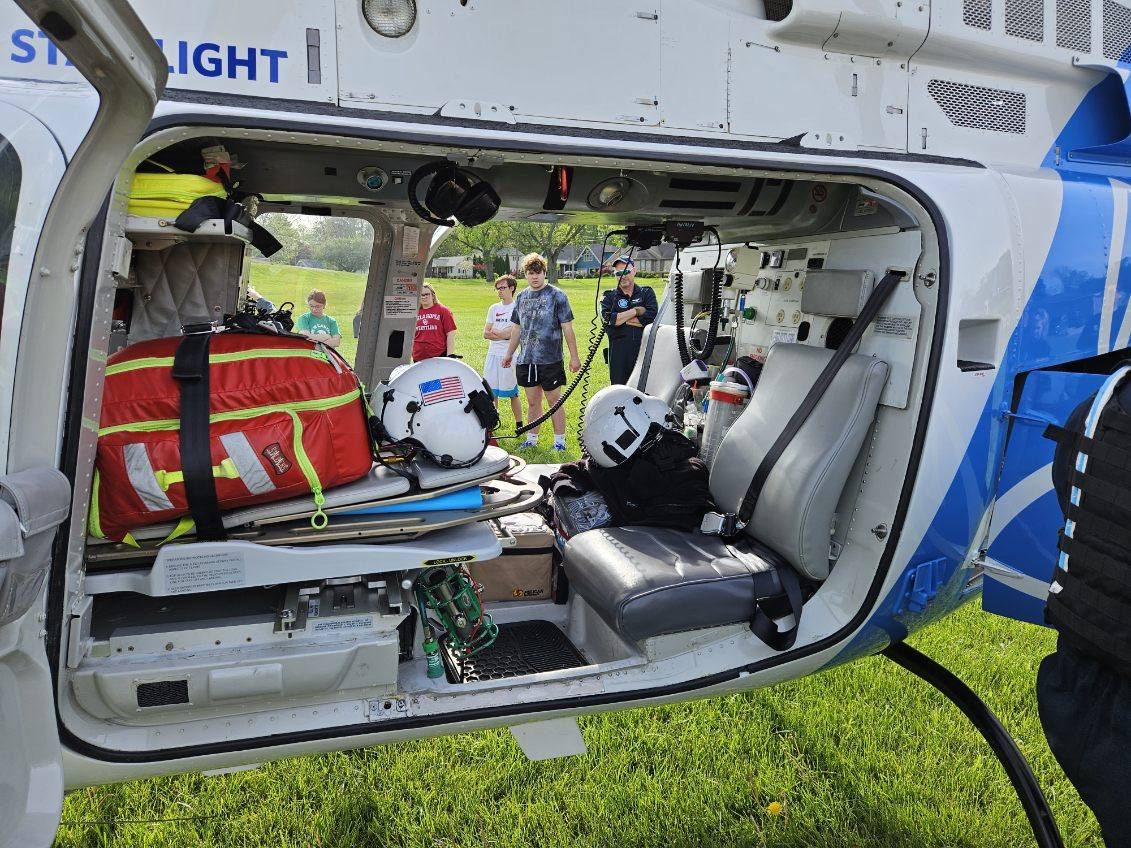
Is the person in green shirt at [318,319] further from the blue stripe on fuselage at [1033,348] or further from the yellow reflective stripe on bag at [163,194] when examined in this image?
the blue stripe on fuselage at [1033,348]

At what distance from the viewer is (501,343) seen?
790 cm

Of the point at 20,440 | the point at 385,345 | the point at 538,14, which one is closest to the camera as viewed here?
the point at 20,440

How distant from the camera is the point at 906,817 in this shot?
8.93ft

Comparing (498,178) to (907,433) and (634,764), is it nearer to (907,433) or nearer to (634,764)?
(907,433)

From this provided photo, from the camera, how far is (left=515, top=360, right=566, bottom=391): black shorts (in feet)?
24.0

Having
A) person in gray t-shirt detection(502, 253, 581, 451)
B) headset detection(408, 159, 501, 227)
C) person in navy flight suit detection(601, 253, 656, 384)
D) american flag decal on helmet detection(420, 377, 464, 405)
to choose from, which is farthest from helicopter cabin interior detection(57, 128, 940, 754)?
person in navy flight suit detection(601, 253, 656, 384)

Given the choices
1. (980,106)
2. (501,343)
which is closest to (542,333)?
(501,343)

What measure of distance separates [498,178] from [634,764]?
89.3 inches

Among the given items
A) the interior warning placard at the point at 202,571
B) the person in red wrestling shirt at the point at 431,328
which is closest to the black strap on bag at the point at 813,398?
the interior warning placard at the point at 202,571

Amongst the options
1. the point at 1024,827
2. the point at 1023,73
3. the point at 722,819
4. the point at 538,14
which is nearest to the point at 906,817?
the point at 1024,827

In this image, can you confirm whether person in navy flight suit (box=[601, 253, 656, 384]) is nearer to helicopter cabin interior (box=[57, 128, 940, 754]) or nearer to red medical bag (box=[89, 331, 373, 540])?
helicopter cabin interior (box=[57, 128, 940, 754])

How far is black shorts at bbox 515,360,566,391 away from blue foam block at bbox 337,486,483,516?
486cm

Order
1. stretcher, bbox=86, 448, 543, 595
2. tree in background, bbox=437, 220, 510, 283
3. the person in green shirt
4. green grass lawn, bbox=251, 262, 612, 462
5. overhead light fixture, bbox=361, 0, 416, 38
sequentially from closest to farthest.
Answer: overhead light fixture, bbox=361, 0, 416, 38 → stretcher, bbox=86, 448, 543, 595 → green grass lawn, bbox=251, 262, 612, 462 → the person in green shirt → tree in background, bbox=437, 220, 510, 283

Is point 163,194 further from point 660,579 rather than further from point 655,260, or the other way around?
point 655,260
